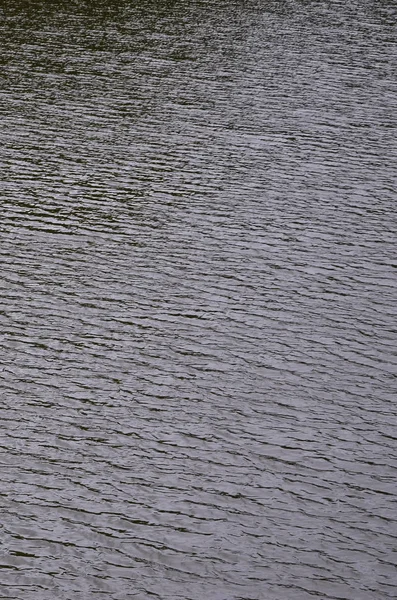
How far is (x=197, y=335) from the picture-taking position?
1075 inches

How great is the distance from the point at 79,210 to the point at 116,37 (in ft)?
93.3

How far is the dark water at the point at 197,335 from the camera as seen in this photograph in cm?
1928

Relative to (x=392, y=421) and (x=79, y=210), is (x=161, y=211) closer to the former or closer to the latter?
(x=79, y=210)

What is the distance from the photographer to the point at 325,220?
115 feet

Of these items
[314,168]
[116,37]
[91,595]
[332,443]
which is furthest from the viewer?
[116,37]

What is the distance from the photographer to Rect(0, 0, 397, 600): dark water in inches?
759

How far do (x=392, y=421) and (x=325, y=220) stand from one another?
42.3 ft

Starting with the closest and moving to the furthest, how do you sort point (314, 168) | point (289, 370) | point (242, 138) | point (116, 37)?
1. point (289, 370)
2. point (314, 168)
3. point (242, 138)
4. point (116, 37)

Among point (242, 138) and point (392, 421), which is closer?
point (392, 421)

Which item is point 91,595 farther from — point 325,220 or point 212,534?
point 325,220

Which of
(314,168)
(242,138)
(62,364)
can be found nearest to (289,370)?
(62,364)

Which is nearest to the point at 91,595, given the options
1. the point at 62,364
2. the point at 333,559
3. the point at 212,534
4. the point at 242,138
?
the point at 212,534

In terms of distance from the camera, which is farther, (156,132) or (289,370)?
(156,132)

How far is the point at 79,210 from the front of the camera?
35.5 m
